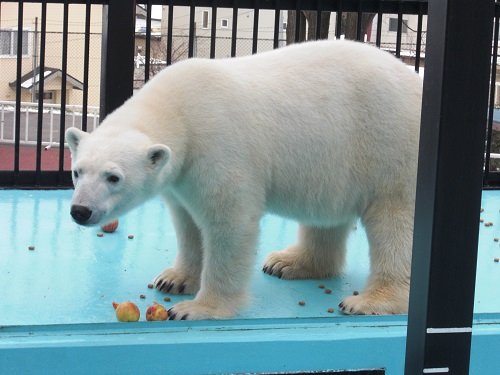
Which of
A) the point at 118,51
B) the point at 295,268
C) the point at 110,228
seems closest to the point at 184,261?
the point at 295,268

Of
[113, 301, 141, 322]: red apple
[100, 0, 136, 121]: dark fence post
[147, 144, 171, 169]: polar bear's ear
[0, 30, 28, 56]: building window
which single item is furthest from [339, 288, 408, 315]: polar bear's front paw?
[0, 30, 28, 56]: building window

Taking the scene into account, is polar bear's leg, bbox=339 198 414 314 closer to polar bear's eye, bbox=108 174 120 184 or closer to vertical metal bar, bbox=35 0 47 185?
polar bear's eye, bbox=108 174 120 184

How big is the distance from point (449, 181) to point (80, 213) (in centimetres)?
142

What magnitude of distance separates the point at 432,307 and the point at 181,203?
165 cm

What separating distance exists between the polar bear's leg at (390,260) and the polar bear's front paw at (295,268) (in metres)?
0.47

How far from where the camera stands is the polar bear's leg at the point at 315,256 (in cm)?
372

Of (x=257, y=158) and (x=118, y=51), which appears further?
(x=118, y=51)

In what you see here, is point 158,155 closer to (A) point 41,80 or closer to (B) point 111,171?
(B) point 111,171

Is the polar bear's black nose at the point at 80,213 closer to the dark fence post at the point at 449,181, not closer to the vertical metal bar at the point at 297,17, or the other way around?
the dark fence post at the point at 449,181

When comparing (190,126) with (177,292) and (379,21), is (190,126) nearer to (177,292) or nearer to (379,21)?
(177,292)

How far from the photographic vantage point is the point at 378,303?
3.23m

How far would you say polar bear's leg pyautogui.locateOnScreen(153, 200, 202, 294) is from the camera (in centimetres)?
344

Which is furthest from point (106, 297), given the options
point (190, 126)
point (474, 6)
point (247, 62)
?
point (474, 6)

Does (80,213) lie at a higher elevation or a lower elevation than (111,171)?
lower
